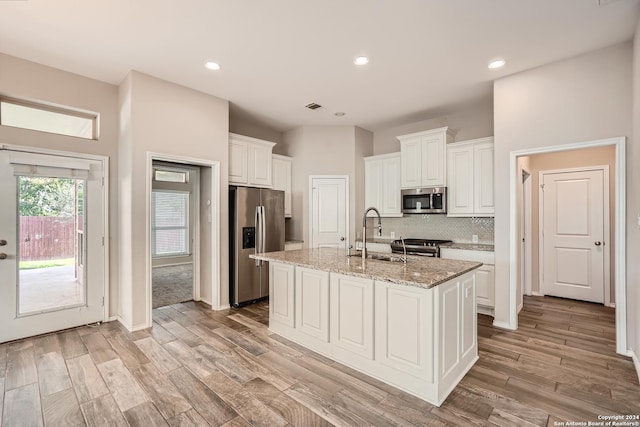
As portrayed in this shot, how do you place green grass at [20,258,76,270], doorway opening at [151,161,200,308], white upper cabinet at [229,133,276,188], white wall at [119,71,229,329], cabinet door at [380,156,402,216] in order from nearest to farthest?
1. green grass at [20,258,76,270]
2. white wall at [119,71,229,329]
3. white upper cabinet at [229,133,276,188]
4. cabinet door at [380,156,402,216]
5. doorway opening at [151,161,200,308]

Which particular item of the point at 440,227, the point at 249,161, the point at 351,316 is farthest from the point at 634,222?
the point at 249,161

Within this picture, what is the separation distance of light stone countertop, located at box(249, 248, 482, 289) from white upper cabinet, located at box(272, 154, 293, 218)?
2.33 m

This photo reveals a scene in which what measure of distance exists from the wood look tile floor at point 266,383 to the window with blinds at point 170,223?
4275 mm

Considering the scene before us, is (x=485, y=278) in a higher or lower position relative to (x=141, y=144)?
lower

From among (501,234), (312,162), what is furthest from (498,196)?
(312,162)

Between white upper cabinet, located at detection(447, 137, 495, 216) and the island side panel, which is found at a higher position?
white upper cabinet, located at detection(447, 137, 495, 216)

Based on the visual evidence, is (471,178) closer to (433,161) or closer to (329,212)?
(433,161)

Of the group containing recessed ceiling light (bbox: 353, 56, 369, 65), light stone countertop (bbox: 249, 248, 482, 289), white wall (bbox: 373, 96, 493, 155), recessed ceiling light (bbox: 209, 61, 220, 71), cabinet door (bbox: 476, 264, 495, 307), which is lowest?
cabinet door (bbox: 476, 264, 495, 307)

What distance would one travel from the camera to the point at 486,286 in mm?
3947

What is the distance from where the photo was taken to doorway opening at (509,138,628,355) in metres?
2.84

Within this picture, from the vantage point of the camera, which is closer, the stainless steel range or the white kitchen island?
the white kitchen island

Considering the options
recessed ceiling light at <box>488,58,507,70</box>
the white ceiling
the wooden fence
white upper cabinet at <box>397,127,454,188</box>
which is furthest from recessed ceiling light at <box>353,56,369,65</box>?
the wooden fence

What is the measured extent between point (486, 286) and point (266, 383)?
3109mm

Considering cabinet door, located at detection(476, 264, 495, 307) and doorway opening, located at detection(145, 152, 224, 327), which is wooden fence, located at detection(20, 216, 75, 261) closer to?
doorway opening, located at detection(145, 152, 224, 327)
